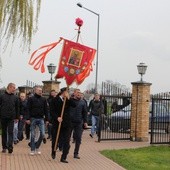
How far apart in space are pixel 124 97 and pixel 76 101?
238 inches

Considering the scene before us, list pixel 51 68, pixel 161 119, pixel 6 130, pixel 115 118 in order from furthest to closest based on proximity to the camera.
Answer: pixel 51 68 < pixel 115 118 < pixel 161 119 < pixel 6 130

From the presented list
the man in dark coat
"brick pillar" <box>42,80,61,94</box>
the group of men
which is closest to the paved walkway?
the group of men

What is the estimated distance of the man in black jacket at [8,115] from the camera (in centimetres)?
1229

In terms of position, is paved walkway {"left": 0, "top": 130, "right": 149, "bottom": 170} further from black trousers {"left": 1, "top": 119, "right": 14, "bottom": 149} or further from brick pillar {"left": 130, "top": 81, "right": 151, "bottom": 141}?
brick pillar {"left": 130, "top": 81, "right": 151, "bottom": 141}

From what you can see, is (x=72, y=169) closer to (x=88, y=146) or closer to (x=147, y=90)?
(x=88, y=146)

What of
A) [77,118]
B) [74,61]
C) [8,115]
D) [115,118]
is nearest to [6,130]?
[8,115]

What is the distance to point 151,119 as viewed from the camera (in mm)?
16938

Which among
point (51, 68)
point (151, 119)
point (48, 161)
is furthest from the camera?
point (51, 68)

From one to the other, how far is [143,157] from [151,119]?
12.3 ft

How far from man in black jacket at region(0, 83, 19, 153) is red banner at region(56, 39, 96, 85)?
1.36m

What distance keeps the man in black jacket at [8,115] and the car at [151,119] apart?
6.03 m

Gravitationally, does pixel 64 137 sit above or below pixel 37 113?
below

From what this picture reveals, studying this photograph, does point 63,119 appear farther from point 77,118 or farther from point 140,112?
point 140,112

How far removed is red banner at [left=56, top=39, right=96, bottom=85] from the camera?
12211mm
